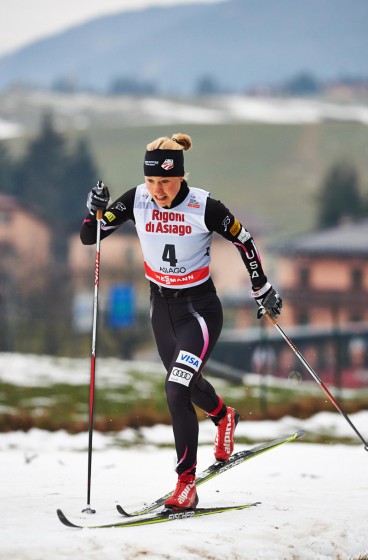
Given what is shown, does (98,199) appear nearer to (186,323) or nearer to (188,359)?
(186,323)

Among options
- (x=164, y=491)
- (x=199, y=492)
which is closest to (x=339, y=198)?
(x=164, y=491)

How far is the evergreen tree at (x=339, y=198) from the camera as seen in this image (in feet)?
399

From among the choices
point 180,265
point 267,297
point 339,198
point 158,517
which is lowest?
point 158,517

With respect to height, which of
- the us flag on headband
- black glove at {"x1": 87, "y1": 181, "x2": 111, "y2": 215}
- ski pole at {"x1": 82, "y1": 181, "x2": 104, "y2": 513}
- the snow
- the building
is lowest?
the snow

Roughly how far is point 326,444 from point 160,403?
8.46 m

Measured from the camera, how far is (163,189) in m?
6.64

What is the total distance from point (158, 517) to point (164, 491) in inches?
65.8

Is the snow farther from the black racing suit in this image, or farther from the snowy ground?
the black racing suit

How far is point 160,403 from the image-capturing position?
19625mm

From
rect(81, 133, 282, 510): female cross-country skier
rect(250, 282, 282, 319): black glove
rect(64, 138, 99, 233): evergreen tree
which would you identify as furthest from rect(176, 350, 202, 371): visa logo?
rect(64, 138, 99, 233): evergreen tree

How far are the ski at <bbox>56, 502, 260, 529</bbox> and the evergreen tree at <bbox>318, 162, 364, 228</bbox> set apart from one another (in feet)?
364

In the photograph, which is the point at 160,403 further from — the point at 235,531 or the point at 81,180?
the point at 81,180

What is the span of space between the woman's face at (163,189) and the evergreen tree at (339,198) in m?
111

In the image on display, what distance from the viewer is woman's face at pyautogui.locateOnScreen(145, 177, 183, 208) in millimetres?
6637
